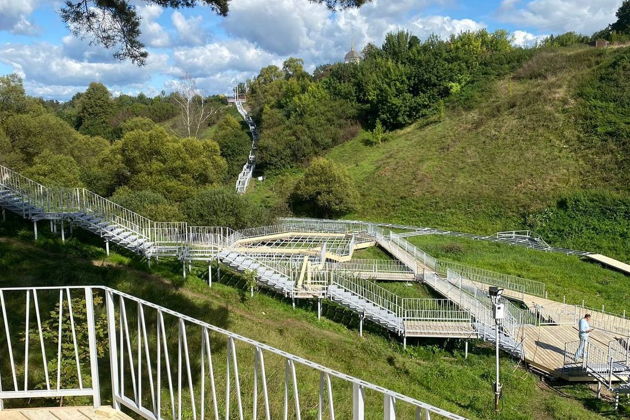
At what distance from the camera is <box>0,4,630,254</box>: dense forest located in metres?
28.5

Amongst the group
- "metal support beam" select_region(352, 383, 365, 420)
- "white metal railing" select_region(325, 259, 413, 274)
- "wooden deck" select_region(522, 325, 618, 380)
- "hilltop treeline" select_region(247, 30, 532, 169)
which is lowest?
"wooden deck" select_region(522, 325, 618, 380)

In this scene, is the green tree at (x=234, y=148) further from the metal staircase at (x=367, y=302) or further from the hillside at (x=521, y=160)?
the metal staircase at (x=367, y=302)

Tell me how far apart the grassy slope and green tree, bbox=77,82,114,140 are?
51.2 m

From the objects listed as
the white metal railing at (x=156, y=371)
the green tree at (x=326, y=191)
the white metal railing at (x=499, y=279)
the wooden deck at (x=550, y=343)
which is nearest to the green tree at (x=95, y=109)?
the green tree at (x=326, y=191)

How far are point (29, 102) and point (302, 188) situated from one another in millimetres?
22389

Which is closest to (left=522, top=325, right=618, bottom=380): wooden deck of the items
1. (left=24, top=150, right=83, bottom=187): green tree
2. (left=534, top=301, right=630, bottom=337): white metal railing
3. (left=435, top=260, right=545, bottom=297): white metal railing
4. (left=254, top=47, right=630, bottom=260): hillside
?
(left=534, top=301, right=630, bottom=337): white metal railing

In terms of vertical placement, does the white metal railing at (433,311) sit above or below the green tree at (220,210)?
below

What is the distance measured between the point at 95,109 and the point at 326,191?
46.2 meters

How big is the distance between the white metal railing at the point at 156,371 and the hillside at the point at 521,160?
22224 mm

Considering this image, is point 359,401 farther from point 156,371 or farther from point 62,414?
point 156,371

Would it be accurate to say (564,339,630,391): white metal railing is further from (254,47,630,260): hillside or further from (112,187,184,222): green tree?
(112,187,184,222): green tree

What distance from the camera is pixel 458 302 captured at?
17.0 meters

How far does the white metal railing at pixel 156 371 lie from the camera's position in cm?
348

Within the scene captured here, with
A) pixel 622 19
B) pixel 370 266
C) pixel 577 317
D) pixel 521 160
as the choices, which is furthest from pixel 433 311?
pixel 622 19
